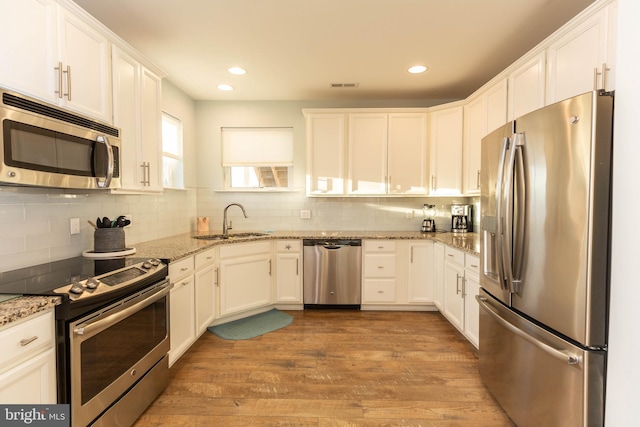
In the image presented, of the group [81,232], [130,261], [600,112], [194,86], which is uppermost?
[194,86]

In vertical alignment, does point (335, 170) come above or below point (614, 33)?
below

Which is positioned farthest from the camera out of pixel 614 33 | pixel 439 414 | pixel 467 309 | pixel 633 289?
pixel 467 309

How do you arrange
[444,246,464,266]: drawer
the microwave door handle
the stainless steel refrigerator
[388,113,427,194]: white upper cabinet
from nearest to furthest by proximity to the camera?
the stainless steel refrigerator → the microwave door handle → [444,246,464,266]: drawer → [388,113,427,194]: white upper cabinet

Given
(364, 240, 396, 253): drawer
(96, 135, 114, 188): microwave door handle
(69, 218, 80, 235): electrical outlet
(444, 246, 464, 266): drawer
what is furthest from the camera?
(364, 240, 396, 253): drawer

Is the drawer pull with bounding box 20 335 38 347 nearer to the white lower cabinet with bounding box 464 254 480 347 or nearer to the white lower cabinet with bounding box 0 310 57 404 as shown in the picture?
the white lower cabinet with bounding box 0 310 57 404

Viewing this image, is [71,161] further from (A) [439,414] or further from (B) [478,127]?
(B) [478,127]

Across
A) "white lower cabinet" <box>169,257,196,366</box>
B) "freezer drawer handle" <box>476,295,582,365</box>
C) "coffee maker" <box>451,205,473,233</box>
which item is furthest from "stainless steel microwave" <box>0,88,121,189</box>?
"coffee maker" <box>451,205,473,233</box>

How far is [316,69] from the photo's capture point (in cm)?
314

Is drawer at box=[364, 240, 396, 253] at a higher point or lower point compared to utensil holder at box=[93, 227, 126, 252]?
lower

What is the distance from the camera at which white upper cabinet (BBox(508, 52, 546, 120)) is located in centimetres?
215

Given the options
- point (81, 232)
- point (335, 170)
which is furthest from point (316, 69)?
point (81, 232)

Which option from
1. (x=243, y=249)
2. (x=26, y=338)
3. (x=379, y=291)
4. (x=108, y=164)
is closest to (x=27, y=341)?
(x=26, y=338)

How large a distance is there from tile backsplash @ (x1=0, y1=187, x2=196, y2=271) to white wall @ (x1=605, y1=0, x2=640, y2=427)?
115 inches

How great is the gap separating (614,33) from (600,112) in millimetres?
652
